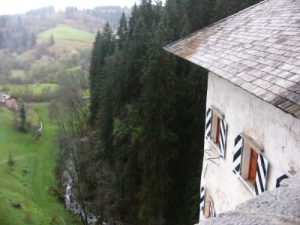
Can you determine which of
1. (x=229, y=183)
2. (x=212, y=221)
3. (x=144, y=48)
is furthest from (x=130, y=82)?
(x=212, y=221)

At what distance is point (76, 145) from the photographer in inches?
1726

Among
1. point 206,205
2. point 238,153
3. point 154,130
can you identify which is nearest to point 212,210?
point 206,205

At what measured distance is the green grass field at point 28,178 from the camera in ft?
129

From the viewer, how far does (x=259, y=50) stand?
29.6 feet

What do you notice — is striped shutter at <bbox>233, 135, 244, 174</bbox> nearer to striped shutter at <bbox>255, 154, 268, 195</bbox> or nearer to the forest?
striped shutter at <bbox>255, 154, 268, 195</bbox>

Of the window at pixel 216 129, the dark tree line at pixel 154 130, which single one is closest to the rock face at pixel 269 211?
the window at pixel 216 129

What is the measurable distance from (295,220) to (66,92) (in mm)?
58717

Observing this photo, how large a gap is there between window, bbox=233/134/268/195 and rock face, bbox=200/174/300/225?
568 centimetres

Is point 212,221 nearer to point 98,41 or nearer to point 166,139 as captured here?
point 166,139

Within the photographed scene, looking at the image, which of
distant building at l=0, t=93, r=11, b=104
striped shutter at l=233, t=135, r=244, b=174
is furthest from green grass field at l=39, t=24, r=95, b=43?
striped shutter at l=233, t=135, r=244, b=174

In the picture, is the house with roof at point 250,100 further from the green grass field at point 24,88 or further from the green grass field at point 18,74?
the green grass field at point 18,74

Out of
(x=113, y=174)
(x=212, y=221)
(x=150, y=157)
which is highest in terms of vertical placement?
(x=212, y=221)

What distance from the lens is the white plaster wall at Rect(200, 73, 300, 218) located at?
736 cm

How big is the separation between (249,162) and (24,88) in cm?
7859
